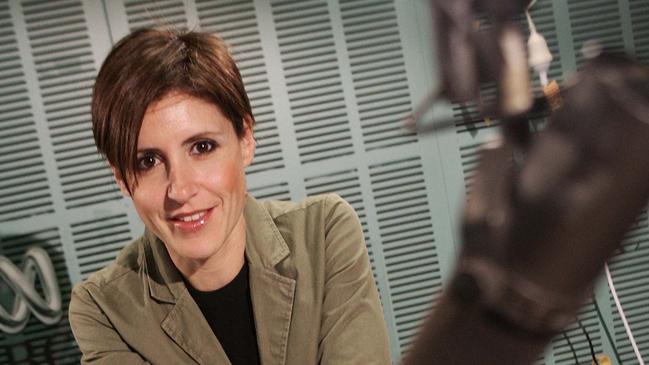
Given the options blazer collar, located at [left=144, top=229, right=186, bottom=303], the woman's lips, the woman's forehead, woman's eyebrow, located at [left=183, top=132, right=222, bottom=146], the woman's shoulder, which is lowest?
blazer collar, located at [left=144, top=229, right=186, bottom=303]

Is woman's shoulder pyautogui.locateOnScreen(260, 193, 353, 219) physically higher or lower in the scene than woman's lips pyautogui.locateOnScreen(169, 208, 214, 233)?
lower

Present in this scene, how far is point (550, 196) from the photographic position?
0.80 feet

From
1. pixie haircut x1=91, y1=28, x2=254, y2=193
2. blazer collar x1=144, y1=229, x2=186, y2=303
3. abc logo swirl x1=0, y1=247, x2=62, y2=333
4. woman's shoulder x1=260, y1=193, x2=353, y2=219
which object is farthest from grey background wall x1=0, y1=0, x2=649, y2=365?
pixie haircut x1=91, y1=28, x2=254, y2=193

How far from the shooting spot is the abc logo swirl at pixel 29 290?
2.50m

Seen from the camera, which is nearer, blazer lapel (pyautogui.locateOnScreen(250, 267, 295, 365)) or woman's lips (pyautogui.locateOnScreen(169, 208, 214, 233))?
woman's lips (pyautogui.locateOnScreen(169, 208, 214, 233))

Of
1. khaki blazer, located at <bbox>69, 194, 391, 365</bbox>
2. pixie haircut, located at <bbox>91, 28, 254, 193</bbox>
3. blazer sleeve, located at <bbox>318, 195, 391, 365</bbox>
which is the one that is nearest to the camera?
pixie haircut, located at <bbox>91, 28, 254, 193</bbox>

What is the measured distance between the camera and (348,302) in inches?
61.1

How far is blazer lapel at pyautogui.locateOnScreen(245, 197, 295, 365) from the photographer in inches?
63.1

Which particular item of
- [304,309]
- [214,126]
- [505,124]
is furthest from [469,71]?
[304,309]

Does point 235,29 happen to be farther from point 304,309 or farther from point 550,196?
Result: point 550,196

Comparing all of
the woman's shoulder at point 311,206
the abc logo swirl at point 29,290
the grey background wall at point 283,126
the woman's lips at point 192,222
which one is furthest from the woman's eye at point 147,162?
the abc logo swirl at point 29,290

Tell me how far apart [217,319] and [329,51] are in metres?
1.24

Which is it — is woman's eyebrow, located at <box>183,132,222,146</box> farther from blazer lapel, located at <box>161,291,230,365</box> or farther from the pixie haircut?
blazer lapel, located at <box>161,291,230,365</box>

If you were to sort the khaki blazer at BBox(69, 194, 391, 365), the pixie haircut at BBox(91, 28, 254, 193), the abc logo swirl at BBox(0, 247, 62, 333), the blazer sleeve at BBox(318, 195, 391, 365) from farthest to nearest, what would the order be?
the abc logo swirl at BBox(0, 247, 62, 333) → the khaki blazer at BBox(69, 194, 391, 365) → the blazer sleeve at BBox(318, 195, 391, 365) → the pixie haircut at BBox(91, 28, 254, 193)
